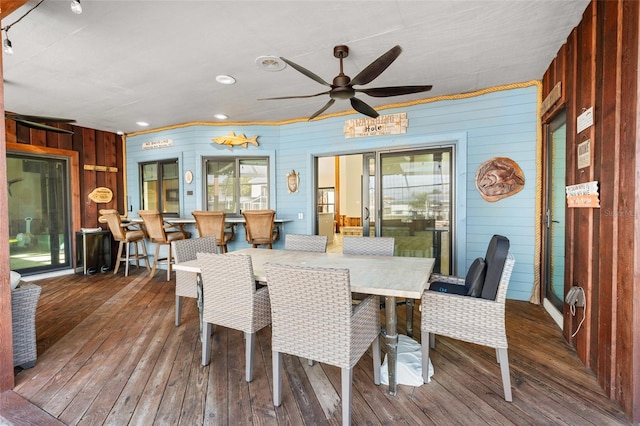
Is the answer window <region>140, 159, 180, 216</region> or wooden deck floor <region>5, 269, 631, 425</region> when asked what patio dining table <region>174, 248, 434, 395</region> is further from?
window <region>140, 159, 180, 216</region>

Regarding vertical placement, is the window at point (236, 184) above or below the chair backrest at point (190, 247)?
above

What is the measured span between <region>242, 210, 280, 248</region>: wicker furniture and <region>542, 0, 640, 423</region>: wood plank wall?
3.47 meters

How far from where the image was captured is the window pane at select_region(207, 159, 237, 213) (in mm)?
5559

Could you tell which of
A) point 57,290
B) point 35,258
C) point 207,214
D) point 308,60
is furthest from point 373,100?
point 35,258

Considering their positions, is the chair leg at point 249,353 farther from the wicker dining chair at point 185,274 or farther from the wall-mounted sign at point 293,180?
the wall-mounted sign at point 293,180

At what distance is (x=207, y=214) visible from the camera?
14.8 ft

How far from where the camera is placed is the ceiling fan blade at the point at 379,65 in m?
2.14

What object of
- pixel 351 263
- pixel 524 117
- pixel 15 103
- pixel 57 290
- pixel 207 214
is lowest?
pixel 57 290

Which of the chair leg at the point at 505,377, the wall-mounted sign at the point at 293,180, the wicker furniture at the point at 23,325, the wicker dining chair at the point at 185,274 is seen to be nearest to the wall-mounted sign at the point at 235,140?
the wall-mounted sign at the point at 293,180

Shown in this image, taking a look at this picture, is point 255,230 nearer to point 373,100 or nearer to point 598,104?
point 373,100

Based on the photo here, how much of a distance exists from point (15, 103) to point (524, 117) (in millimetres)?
6668

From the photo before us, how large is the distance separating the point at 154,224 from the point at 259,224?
1.69 meters

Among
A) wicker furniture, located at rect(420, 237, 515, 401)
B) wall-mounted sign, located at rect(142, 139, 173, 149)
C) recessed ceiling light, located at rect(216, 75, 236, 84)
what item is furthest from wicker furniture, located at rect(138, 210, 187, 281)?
wicker furniture, located at rect(420, 237, 515, 401)

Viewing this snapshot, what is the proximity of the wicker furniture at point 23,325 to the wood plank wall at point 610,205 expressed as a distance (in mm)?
4031
